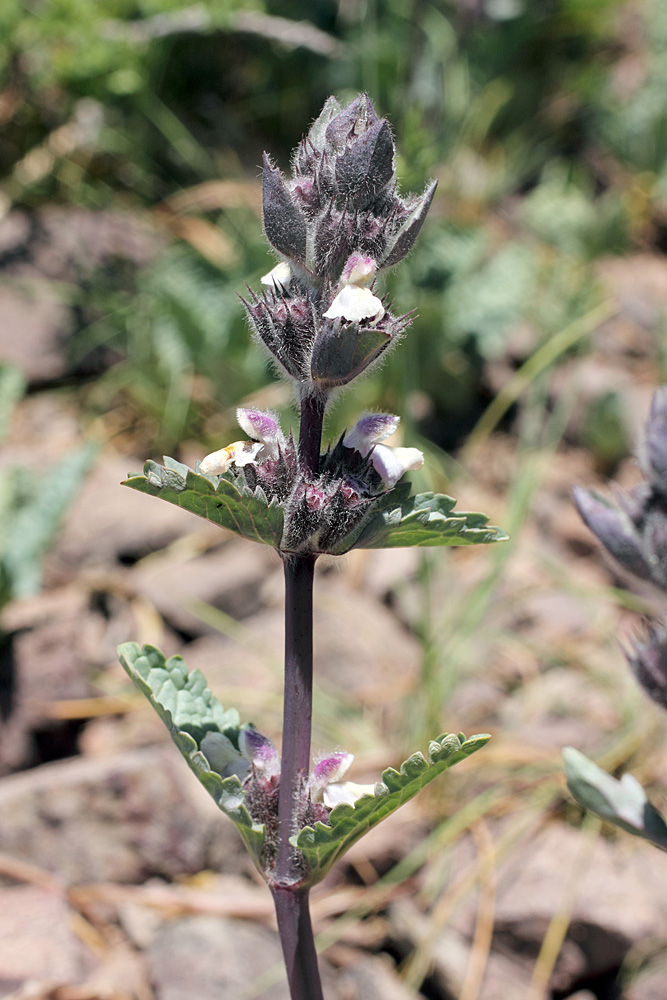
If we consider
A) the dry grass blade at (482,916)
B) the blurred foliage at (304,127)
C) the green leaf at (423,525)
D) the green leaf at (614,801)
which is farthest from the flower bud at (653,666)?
the blurred foliage at (304,127)

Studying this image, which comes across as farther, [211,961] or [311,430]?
[211,961]

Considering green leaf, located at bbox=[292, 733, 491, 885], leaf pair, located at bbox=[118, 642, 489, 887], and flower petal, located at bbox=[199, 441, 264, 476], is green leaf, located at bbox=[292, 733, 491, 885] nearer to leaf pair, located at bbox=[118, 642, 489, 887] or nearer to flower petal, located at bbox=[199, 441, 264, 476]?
leaf pair, located at bbox=[118, 642, 489, 887]

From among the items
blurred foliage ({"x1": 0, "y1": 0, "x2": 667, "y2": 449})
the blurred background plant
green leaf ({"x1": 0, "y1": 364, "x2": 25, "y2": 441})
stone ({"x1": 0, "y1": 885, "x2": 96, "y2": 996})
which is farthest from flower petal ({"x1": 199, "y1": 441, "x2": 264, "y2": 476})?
green leaf ({"x1": 0, "y1": 364, "x2": 25, "y2": 441})

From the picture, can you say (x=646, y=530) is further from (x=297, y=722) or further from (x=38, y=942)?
(x=38, y=942)

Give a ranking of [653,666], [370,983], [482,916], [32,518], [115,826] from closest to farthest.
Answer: [653,666]
[370,983]
[482,916]
[115,826]
[32,518]

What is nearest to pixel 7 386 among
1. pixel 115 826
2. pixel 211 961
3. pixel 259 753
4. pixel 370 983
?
pixel 115 826

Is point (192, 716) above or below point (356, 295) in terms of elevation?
below

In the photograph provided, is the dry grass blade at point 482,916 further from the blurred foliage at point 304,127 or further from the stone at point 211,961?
the blurred foliage at point 304,127

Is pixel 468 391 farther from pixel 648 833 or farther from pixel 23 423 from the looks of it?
pixel 648 833
